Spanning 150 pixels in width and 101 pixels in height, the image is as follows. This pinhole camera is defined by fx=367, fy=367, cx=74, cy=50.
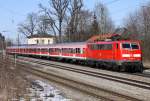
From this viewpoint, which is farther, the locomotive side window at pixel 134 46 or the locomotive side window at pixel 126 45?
the locomotive side window at pixel 134 46

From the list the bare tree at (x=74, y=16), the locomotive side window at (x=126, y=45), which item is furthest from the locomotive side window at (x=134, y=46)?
the bare tree at (x=74, y=16)

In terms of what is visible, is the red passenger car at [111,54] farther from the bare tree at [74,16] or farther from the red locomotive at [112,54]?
the bare tree at [74,16]

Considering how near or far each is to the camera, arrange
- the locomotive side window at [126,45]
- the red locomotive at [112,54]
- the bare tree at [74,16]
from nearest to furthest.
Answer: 1. the red locomotive at [112,54]
2. the locomotive side window at [126,45]
3. the bare tree at [74,16]

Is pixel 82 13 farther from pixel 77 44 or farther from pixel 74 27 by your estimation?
pixel 77 44

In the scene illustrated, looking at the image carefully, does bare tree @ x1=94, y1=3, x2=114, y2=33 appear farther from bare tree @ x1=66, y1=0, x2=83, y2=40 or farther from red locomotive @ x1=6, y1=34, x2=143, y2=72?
red locomotive @ x1=6, y1=34, x2=143, y2=72

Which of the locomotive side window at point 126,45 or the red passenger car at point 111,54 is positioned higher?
the locomotive side window at point 126,45

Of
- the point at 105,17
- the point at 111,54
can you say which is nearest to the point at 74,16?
the point at 105,17

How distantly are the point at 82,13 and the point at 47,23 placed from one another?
29.4ft

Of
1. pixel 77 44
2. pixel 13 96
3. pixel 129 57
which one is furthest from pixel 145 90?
pixel 77 44

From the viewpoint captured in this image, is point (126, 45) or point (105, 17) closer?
point (126, 45)

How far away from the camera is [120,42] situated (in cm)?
3256

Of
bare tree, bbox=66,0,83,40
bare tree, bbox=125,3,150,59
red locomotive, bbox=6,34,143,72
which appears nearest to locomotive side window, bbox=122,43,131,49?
red locomotive, bbox=6,34,143,72

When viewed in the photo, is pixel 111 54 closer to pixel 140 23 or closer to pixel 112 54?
pixel 112 54

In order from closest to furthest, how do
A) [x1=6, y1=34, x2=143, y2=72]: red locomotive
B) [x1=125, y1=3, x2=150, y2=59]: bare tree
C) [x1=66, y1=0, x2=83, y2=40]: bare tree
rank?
[x1=6, y1=34, x2=143, y2=72]: red locomotive, [x1=125, y1=3, x2=150, y2=59]: bare tree, [x1=66, y1=0, x2=83, y2=40]: bare tree
